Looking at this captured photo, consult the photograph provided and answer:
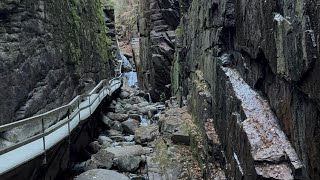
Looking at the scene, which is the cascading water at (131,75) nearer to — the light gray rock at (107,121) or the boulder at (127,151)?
the light gray rock at (107,121)

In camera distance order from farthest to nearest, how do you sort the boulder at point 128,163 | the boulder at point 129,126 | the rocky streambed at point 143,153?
the boulder at point 129,126 → the boulder at point 128,163 → the rocky streambed at point 143,153

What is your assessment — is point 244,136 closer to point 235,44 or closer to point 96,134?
point 235,44

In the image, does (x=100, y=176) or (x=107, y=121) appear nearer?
(x=100, y=176)

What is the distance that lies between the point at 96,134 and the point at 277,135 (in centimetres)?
985

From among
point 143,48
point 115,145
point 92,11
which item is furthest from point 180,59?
point 143,48

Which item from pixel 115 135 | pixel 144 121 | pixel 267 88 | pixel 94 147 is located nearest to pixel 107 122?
pixel 115 135

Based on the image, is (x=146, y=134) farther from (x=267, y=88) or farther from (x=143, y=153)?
(x=267, y=88)

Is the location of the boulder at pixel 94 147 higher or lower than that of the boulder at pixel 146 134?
higher

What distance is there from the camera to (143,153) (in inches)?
432

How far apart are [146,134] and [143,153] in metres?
2.18

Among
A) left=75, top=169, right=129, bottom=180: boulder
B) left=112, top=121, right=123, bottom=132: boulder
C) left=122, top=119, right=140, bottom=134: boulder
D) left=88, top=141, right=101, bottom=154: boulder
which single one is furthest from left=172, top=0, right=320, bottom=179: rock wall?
left=112, top=121, right=123, bottom=132: boulder

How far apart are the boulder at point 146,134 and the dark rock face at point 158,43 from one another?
36.8 feet

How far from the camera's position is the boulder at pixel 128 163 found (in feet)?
31.4

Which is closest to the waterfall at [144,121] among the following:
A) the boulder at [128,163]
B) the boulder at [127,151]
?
the boulder at [127,151]
